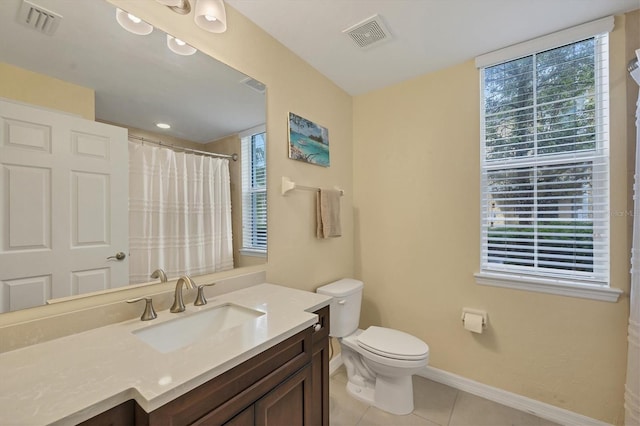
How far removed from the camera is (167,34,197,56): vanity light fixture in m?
1.20

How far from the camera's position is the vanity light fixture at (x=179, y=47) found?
1196 mm

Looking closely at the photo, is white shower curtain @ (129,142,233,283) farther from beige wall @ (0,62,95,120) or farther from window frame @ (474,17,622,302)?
window frame @ (474,17,622,302)

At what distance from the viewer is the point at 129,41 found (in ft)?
3.57

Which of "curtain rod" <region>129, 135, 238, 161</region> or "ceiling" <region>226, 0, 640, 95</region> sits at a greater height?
"ceiling" <region>226, 0, 640, 95</region>

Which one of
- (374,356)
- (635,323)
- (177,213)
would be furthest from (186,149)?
(635,323)

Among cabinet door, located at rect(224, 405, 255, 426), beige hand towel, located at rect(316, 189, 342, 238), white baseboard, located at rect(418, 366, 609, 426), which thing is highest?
beige hand towel, located at rect(316, 189, 342, 238)

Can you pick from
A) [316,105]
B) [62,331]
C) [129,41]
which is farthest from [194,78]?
[62,331]

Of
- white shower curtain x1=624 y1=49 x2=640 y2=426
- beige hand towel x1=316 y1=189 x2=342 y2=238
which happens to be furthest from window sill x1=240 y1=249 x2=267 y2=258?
white shower curtain x1=624 y1=49 x2=640 y2=426

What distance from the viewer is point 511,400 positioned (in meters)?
1.74

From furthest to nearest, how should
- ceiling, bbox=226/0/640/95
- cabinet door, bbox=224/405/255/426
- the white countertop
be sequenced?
1. ceiling, bbox=226/0/640/95
2. cabinet door, bbox=224/405/255/426
3. the white countertop

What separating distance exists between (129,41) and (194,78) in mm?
282

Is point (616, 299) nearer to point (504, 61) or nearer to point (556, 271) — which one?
point (556, 271)

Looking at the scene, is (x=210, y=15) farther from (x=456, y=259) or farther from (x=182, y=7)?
(x=456, y=259)

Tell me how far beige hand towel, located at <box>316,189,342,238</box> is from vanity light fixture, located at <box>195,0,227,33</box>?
1141 mm
